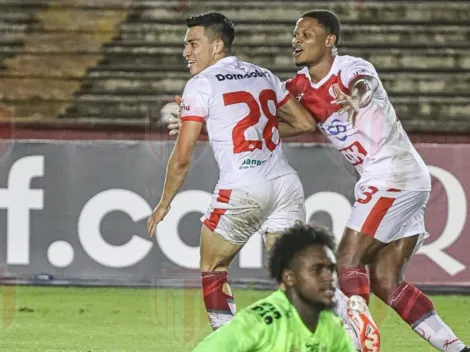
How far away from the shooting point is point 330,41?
6738 mm

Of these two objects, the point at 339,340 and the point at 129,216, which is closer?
the point at 339,340

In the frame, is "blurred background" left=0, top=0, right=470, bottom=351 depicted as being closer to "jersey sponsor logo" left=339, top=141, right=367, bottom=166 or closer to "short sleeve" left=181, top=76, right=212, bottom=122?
"jersey sponsor logo" left=339, top=141, right=367, bottom=166

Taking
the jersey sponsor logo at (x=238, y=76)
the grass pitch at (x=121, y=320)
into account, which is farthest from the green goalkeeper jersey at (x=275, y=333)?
the grass pitch at (x=121, y=320)

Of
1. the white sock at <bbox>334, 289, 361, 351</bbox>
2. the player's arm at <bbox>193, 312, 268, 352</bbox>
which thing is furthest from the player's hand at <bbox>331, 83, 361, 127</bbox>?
the player's arm at <bbox>193, 312, 268, 352</bbox>

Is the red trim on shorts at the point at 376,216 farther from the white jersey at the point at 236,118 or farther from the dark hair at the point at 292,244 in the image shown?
the dark hair at the point at 292,244

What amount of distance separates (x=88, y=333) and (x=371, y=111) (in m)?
3.04

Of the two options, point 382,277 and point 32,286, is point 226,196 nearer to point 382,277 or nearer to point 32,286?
point 382,277

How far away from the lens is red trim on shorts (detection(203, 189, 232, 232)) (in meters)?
6.64

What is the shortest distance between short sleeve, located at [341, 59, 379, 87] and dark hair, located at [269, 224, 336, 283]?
2.30 meters

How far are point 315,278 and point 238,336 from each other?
0.41 metres

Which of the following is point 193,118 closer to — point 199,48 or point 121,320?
point 199,48

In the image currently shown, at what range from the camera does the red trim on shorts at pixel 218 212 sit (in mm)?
6641

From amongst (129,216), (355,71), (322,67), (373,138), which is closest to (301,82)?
(322,67)

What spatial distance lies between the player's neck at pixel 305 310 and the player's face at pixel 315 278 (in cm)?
3
